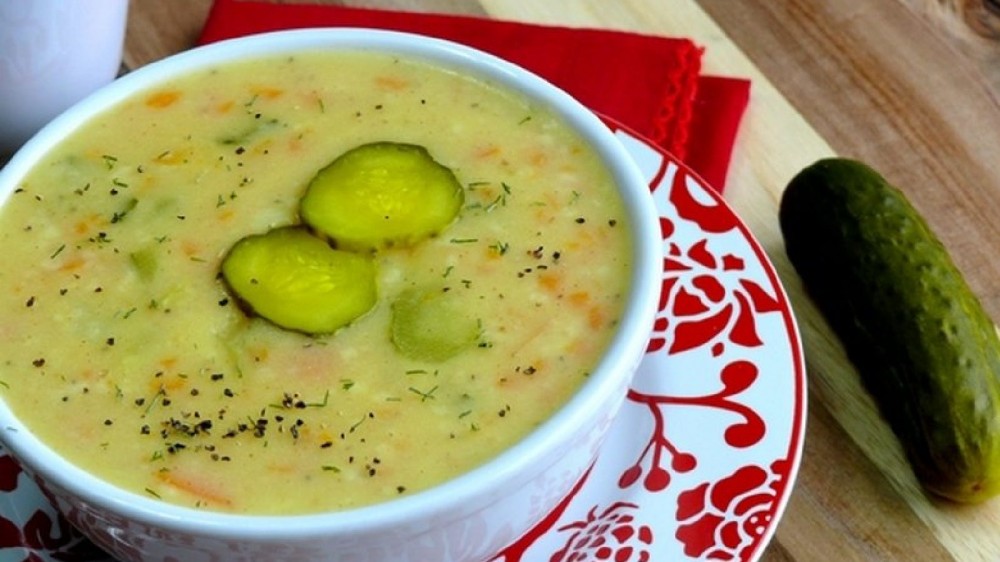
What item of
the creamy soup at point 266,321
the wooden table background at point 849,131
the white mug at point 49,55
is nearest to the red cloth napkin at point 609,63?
the wooden table background at point 849,131

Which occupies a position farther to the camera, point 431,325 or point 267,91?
point 267,91

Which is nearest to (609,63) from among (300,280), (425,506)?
(300,280)

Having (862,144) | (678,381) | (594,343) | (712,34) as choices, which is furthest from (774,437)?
(712,34)

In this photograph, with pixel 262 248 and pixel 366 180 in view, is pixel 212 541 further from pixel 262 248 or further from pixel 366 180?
pixel 366 180

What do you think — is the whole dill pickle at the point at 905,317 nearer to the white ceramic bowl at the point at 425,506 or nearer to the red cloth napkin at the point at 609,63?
the red cloth napkin at the point at 609,63

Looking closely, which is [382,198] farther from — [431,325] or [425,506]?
[425,506]

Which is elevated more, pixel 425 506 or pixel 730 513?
pixel 425 506

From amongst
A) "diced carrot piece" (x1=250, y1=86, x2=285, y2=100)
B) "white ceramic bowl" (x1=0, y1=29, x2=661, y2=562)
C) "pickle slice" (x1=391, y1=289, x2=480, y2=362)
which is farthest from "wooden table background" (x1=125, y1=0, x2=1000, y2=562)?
"diced carrot piece" (x1=250, y1=86, x2=285, y2=100)

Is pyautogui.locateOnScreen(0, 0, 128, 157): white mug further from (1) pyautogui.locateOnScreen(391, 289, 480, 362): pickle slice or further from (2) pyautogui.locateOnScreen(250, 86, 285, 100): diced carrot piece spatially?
(1) pyautogui.locateOnScreen(391, 289, 480, 362): pickle slice
